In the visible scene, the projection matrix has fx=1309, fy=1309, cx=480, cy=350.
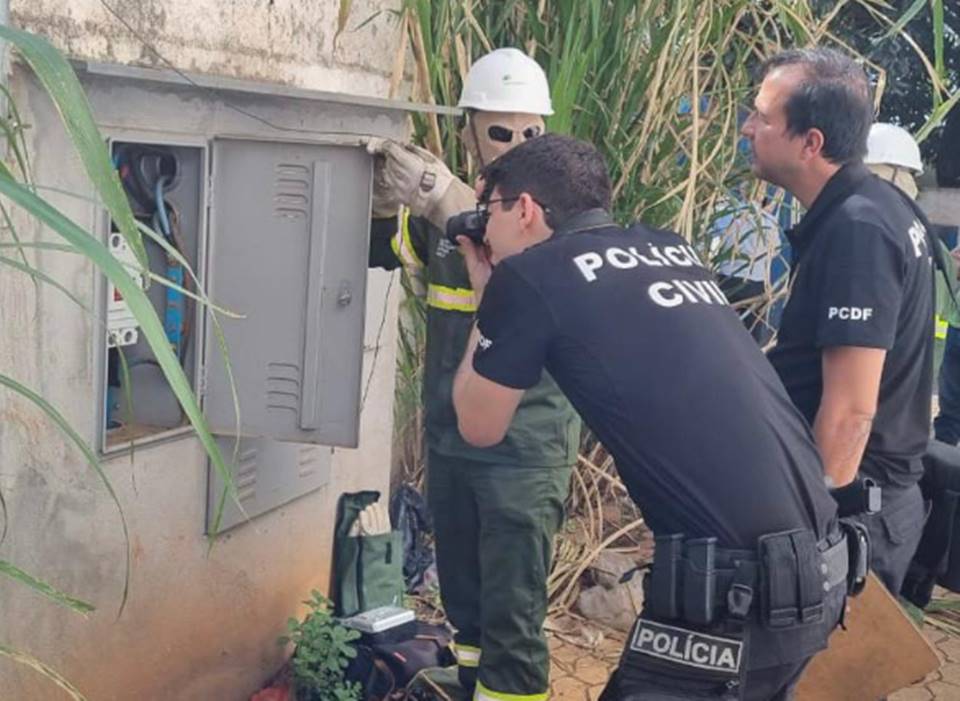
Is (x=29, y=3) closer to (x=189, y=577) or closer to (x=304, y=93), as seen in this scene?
(x=304, y=93)

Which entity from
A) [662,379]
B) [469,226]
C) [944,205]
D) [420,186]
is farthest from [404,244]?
[944,205]

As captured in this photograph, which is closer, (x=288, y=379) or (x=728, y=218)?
(x=288, y=379)

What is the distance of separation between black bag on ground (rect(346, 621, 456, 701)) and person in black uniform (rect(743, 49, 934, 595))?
56.2 inches

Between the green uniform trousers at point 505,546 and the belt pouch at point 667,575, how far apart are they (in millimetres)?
1179

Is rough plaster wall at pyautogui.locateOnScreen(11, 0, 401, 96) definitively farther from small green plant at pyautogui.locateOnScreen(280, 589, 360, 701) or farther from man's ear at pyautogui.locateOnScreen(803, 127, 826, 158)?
small green plant at pyautogui.locateOnScreen(280, 589, 360, 701)

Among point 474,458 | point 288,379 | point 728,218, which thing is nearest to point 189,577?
point 288,379

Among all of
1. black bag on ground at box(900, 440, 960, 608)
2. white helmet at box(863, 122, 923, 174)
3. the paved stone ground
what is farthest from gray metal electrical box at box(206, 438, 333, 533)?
white helmet at box(863, 122, 923, 174)

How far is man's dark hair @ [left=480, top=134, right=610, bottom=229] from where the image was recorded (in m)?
2.73

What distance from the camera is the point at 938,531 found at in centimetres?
338

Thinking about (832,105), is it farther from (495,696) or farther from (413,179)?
(495,696)

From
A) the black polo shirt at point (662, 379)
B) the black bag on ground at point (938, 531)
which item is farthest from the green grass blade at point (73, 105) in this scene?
the black bag on ground at point (938, 531)

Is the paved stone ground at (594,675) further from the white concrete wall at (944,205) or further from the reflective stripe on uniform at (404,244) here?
the white concrete wall at (944,205)

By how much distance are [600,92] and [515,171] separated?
1936 millimetres

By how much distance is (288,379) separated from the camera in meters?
3.31
